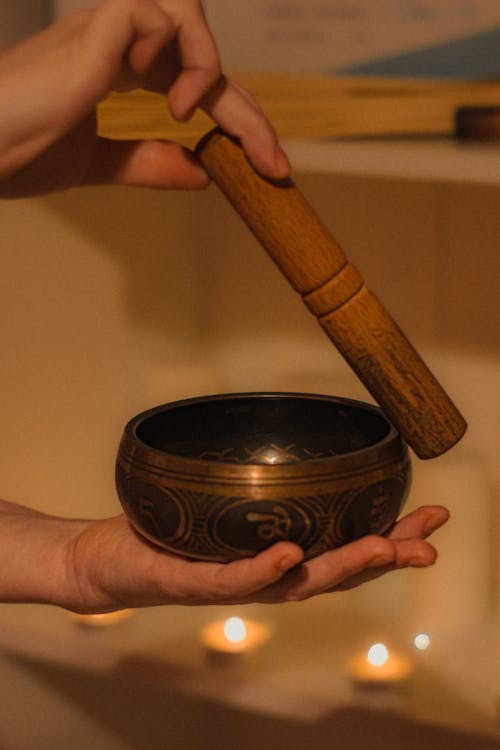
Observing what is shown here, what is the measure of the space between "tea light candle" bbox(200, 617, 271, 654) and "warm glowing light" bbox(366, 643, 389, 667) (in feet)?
0.64

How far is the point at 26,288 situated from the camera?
1622mm

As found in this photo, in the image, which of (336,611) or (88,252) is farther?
(336,611)

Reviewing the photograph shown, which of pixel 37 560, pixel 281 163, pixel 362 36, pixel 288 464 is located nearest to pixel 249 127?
pixel 281 163

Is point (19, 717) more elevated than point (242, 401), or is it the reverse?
point (242, 401)

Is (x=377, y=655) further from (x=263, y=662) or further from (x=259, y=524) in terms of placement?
(x=259, y=524)

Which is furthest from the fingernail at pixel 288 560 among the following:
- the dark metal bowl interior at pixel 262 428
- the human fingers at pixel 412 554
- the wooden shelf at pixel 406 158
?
the wooden shelf at pixel 406 158

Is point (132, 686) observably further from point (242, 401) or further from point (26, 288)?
point (242, 401)

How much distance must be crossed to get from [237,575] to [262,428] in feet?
0.79

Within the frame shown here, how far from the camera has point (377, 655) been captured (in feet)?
5.47

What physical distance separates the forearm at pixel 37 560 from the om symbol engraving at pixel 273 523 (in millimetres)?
296

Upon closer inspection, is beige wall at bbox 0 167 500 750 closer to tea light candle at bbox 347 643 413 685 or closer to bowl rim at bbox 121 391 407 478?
tea light candle at bbox 347 643 413 685

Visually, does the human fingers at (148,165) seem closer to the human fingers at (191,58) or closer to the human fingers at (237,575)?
the human fingers at (191,58)

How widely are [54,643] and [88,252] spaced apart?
22.5 inches

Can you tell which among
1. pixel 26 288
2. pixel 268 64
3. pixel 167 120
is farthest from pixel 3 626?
pixel 268 64
